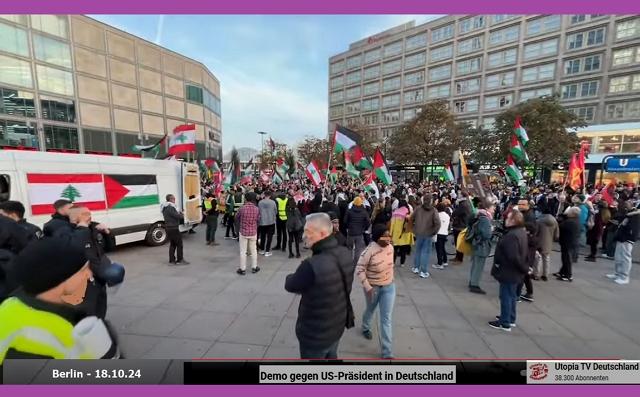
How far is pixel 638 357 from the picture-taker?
3.52 m

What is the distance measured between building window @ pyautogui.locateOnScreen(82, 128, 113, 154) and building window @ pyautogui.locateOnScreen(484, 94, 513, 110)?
55.9 metres

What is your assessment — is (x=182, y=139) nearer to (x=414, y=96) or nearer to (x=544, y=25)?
(x=544, y=25)

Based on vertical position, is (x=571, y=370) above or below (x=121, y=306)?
above

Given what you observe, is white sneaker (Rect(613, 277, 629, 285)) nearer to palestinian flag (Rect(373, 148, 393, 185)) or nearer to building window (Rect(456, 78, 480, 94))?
palestinian flag (Rect(373, 148, 393, 185))

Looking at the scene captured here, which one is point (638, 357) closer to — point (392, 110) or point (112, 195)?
point (112, 195)

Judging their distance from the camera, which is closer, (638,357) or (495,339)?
(638,357)

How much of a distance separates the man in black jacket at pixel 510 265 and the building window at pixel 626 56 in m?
48.2

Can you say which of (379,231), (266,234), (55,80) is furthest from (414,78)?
(379,231)

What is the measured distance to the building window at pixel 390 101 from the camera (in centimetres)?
5651

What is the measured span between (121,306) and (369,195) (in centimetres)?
815

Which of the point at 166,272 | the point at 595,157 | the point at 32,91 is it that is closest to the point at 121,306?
the point at 166,272

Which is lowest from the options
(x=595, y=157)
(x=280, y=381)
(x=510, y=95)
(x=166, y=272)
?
(x=166, y=272)

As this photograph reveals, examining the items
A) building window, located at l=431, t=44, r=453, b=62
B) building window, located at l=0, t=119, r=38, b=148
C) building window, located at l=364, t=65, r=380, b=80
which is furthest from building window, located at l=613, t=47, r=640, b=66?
building window, located at l=0, t=119, r=38, b=148

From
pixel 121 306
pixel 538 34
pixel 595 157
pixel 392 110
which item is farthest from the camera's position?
pixel 392 110
